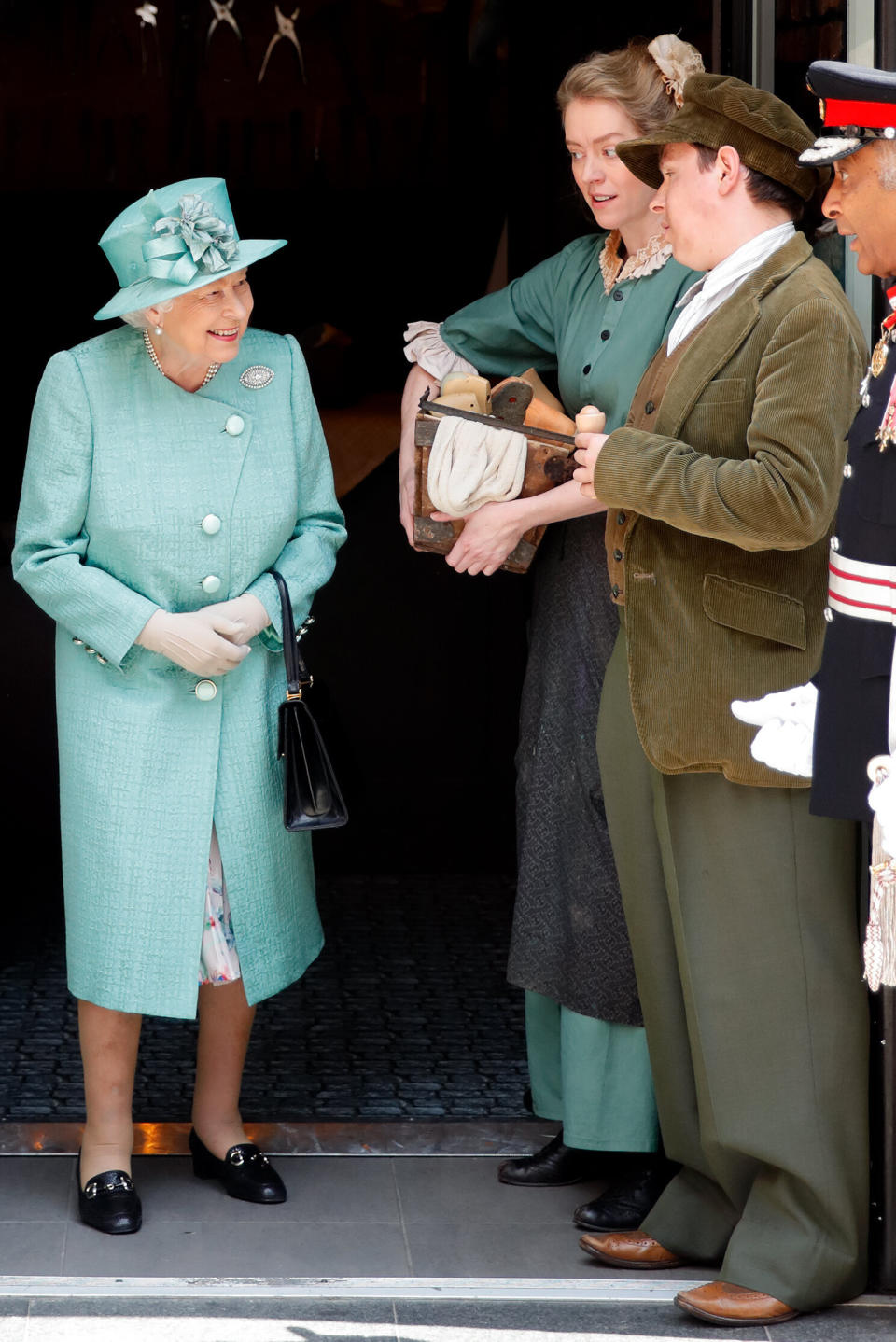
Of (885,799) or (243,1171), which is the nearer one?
(885,799)

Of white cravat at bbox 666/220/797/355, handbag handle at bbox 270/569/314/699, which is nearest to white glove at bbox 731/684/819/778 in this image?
white cravat at bbox 666/220/797/355

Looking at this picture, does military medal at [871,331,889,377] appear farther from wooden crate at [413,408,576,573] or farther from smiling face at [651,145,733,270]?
wooden crate at [413,408,576,573]

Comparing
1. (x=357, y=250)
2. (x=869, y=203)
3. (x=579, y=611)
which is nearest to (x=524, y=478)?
(x=579, y=611)

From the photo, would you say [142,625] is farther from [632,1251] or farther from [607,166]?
[632,1251]

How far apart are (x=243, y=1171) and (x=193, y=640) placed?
1052 millimetres

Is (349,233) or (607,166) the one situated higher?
(607,166)

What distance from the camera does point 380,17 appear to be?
5559 millimetres

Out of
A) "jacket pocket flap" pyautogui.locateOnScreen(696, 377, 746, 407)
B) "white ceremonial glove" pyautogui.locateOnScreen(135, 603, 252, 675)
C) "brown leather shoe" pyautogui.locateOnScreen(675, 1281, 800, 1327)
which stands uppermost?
"jacket pocket flap" pyautogui.locateOnScreen(696, 377, 746, 407)

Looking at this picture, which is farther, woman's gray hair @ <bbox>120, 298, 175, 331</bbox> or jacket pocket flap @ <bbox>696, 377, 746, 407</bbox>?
woman's gray hair @ <bbox>120, 298, 175, 331</bbox>

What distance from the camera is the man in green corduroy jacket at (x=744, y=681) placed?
9.54 feet

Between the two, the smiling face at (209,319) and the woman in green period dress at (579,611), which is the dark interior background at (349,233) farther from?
the smiling face at (209,319)

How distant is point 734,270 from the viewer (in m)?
2.99

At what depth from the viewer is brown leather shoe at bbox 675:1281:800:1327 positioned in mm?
3059

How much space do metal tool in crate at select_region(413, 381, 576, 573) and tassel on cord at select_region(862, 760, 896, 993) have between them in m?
1.01
